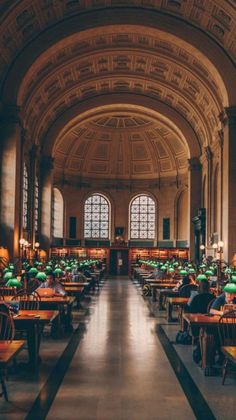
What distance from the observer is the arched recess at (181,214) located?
4784 cm

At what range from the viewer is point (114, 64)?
116ft

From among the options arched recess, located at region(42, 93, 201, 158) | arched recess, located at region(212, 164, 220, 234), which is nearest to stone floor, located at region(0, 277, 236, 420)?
arched recess, located at region(212, 164, 220, 234)

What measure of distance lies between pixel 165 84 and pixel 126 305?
1935cm

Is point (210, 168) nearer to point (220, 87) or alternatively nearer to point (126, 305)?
Result: point (220, 87)

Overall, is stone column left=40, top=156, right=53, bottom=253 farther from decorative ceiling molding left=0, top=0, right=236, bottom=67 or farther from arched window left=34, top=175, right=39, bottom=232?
decorative ceiling molding left=0, top=0, right=236, bottom=67

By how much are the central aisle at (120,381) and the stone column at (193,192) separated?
25.3 meters

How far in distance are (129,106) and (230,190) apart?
14.9 metres

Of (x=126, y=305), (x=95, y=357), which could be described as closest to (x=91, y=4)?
(x=126, y=305)

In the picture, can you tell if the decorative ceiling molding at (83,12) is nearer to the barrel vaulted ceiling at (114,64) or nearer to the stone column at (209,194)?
the barrel vaulted ceiling at (114,64)

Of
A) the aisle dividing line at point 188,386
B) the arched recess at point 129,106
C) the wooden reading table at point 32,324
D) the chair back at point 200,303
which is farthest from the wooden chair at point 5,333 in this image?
the arched recess at point 129,106

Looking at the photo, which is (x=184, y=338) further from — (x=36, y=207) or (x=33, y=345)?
(x=36, y=207)

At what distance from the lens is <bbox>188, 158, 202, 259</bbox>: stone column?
Result: 1563 inches

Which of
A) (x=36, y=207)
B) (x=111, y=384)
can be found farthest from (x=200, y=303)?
(x=36, y=207)

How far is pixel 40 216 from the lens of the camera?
3981cm
